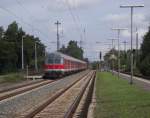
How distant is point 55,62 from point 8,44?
56726 millimetres

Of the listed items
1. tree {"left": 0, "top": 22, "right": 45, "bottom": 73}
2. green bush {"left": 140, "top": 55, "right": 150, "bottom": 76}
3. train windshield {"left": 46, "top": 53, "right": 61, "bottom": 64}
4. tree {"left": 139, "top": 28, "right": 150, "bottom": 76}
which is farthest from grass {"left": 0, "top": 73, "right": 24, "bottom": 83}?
tree {"left": 0, "top": 22, "right": 45, "bottom": 73}

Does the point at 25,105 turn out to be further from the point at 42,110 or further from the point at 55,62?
the point at 55,62

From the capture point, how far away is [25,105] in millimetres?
24891

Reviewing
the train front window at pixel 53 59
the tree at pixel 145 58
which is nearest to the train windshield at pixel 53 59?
the train front window at pixel 53 59

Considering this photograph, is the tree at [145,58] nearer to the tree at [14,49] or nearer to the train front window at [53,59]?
the train front window at [53,59]

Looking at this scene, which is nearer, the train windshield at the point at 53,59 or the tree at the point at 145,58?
the train windshield at the point at 53,59

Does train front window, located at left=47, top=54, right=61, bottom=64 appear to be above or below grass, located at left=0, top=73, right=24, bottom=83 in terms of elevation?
above

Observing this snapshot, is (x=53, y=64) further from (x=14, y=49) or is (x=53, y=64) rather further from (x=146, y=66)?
(x=14, y=49)

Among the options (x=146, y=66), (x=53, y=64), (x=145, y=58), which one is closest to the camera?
(x=53, y=64)

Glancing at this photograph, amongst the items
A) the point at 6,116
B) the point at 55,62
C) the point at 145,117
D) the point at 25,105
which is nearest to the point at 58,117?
the point at 6,116

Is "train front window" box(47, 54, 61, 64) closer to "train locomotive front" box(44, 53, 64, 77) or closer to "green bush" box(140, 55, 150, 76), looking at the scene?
"train locomotive front" box(44, 53, 64, 77)

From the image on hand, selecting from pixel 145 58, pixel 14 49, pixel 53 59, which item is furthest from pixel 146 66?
pixel 14 49

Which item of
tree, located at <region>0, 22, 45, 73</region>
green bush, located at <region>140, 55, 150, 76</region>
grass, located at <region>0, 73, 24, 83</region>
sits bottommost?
grass, located at <region>0, 73, 24, 83</region>

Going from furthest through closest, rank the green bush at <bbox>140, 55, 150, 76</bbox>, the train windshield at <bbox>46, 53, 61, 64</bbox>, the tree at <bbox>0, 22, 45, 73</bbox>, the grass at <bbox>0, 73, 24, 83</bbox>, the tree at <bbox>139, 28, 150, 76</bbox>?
1. the tree at <bbox>0, 22, 45, 73</bbox>
2. the tree at <bbox>139, 28, 150, 76</bbox>
3. the green bush at <bbox>140, 55, 150, 76</bbox>
4. the train windshield at <bbox>46, 53, 61, 64</bbox>
5. the grass at <bbox>0, 73, 24, 83</bbox>
